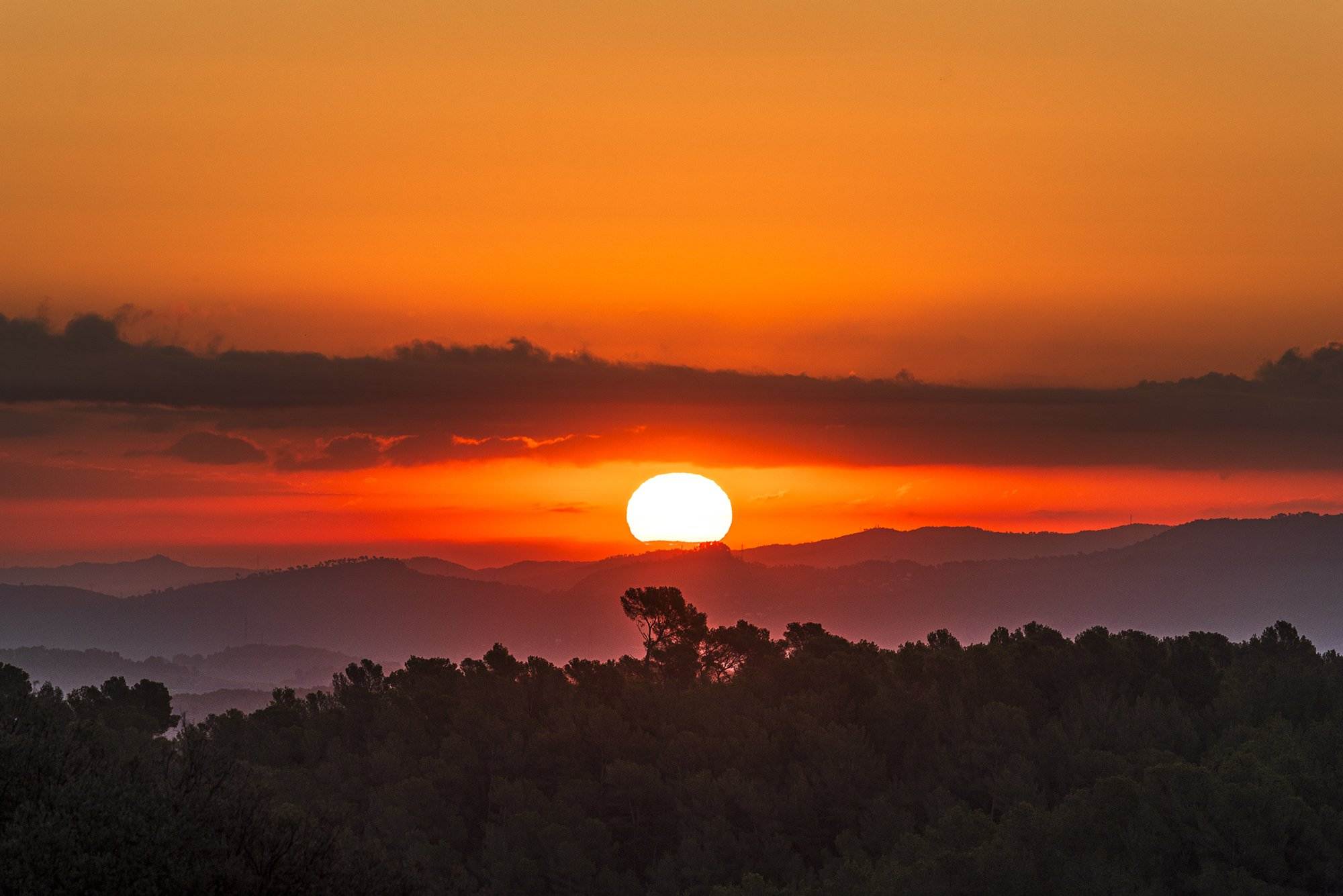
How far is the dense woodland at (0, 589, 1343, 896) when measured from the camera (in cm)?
3816

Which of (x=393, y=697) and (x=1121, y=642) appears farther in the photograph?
(x=393, y=697)

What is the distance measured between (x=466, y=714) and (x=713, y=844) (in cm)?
2208

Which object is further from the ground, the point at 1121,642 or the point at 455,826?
the point at 1121,642

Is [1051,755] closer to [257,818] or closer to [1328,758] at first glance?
[1328,758]

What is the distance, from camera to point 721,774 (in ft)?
248

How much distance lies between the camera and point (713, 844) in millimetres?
67812

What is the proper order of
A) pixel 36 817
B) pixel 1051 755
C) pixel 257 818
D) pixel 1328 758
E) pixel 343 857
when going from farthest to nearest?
pixel 1051 755 → pixel 1328 758 → pixel 343 857 → pixel 257 818 → pixel 36 817

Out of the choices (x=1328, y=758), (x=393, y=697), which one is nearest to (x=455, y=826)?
(x=393, y=697)

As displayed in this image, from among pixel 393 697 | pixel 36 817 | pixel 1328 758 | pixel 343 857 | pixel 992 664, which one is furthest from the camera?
pixel 393 697

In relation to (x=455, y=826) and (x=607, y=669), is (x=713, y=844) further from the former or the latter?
(x=607, y=669)

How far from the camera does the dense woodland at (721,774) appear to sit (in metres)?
38.2

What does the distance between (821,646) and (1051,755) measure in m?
25.0

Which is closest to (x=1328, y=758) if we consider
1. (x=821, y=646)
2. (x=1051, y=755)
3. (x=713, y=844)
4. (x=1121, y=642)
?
(x=1051, y=755)

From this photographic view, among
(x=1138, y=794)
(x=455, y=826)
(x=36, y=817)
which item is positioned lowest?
(x=455, y=826)
